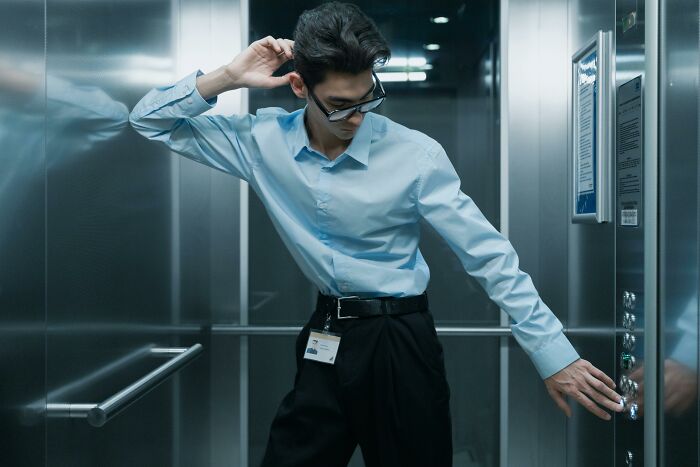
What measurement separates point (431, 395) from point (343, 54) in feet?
2.77

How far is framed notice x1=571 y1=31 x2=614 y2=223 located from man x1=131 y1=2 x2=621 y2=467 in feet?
1.23

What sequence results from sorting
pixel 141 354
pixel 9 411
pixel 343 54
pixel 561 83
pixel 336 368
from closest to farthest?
pixel 9 411 → pixel 343 54 → pixel 336 368 → pixel 141 354 → pixel 561 83

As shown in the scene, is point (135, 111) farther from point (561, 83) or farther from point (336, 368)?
point (561, 83)

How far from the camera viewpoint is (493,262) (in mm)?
1829

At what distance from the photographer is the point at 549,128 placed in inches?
104

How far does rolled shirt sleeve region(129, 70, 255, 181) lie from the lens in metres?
1.90

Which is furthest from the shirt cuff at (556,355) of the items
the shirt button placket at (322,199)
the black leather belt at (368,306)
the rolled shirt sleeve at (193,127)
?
the rolled shirt sleeve at (193,127)

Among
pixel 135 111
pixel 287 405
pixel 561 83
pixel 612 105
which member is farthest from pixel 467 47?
pixel 287 405

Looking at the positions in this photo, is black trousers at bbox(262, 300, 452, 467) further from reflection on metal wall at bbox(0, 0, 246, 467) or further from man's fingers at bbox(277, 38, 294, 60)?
man's fingers at bbox(277, 38, 294, 60)

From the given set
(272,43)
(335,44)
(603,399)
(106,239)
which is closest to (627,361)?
(603,399)

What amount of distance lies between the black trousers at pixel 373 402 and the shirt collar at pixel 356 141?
40 cm

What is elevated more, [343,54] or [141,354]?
[343,54]

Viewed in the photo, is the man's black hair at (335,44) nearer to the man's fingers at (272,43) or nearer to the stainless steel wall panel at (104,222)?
the man's fingers at (272,43)

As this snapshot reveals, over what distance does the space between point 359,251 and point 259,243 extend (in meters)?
0.86
